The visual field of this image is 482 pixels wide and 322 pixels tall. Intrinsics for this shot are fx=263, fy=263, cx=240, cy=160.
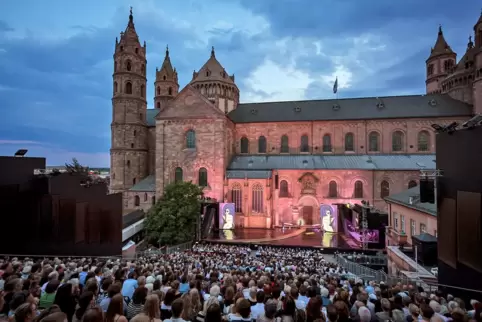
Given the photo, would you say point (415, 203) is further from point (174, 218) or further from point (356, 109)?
point (356, 109)

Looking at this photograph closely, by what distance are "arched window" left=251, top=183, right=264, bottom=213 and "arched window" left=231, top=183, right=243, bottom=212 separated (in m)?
1.85

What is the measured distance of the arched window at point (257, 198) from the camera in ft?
120

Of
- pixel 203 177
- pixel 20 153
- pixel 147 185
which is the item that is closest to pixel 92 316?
pixel 20 153

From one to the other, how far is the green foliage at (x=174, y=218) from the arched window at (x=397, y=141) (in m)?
30.7

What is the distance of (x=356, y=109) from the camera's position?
4219 cm

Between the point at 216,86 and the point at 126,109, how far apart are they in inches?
625

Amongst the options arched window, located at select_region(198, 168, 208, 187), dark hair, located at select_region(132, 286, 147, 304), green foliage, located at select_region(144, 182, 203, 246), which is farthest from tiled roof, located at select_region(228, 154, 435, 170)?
dark hair, located at select_region(132, 286, 147, 304)

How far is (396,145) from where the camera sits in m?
40.0

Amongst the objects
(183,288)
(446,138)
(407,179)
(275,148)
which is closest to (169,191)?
(275,148)

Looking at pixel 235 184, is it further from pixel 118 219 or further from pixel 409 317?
pixel 409 317

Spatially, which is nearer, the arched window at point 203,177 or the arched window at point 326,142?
the arched window at point 203,177

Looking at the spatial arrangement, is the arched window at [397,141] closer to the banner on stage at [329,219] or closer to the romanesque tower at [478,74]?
the romanesque tower at [478,74]

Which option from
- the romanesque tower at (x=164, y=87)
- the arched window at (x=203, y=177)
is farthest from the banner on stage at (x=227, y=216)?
the romanesque tower at (x=164, y=87)

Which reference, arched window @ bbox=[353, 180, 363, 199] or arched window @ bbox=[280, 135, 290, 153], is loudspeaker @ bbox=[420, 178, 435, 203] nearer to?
arched window @ bbox=[353, 180, 363, 199]
